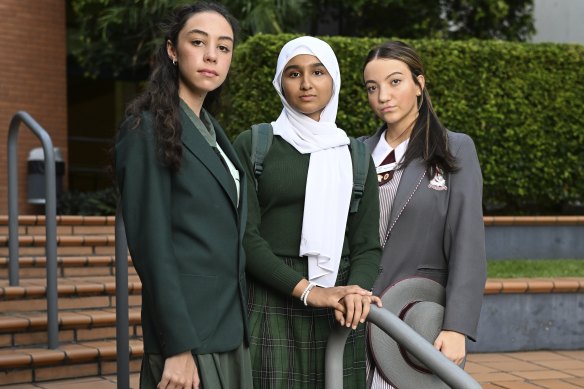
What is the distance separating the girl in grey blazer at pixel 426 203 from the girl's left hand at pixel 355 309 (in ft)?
1.41

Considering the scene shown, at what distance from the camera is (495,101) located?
8.56 metres

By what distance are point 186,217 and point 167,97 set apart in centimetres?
30

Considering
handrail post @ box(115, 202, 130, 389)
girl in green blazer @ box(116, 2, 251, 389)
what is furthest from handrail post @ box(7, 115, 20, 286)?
girl in green blazer @ box(116, 2, 251, 389)

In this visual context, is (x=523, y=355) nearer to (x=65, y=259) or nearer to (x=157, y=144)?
(x=65, y=259)

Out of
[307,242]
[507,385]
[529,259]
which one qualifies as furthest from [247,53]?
[307,242]

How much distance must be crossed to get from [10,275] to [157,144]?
3880mm

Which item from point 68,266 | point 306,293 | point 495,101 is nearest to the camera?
point 306,293

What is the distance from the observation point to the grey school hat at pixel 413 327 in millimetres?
2771

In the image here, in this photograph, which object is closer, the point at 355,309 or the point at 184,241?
the point at 184,241

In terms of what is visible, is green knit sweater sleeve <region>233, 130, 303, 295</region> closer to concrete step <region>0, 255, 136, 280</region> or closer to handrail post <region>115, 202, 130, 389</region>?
handrail post <region>115, 202, 130, 389</region>

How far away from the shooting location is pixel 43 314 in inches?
A: 223

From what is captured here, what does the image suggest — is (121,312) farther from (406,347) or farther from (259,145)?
(406,347)

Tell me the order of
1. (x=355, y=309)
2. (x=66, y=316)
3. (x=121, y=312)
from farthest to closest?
1. (x=66, y=316)
2. (x=121, y=312)
3. (x=355, y=309)

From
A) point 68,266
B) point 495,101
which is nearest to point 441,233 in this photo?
point 68,266
